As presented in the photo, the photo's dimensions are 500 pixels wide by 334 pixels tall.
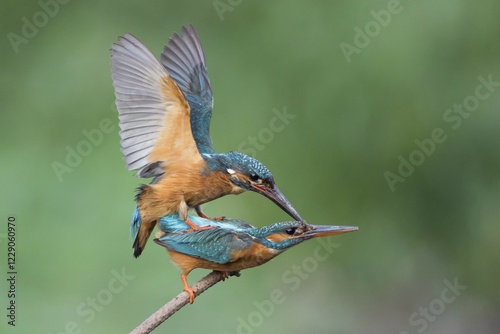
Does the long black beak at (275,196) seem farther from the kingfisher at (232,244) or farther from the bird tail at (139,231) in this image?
the bird tail at (139,231)

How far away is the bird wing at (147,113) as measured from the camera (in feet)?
8.91

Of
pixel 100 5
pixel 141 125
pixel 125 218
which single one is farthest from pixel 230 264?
pixel 100 5

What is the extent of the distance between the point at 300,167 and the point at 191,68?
10.9 feet

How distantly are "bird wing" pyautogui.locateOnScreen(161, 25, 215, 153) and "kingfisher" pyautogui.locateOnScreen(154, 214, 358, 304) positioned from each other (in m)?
1.08

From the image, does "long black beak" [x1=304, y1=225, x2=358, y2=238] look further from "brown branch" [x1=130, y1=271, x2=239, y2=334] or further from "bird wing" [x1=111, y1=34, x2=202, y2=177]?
"bird wing" [x1=111, y1=34, x2=202, y2=177]

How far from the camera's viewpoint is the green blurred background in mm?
6531

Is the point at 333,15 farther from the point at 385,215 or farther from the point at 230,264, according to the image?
the point at 230,264

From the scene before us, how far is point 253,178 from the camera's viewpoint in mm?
2736

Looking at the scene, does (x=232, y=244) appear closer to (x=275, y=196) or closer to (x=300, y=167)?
(x=275, y=196)

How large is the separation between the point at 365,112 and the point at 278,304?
1663mm

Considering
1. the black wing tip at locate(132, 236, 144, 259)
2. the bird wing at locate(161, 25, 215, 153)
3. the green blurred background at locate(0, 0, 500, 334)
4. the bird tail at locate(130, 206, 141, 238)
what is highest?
the bird wing at locate(161, 25, 215, 153)

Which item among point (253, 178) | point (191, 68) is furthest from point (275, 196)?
point (191, 68)

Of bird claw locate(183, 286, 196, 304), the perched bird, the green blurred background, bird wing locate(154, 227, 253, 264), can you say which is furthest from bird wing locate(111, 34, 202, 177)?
the green blurred background

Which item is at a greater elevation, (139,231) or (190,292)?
(139,231)
